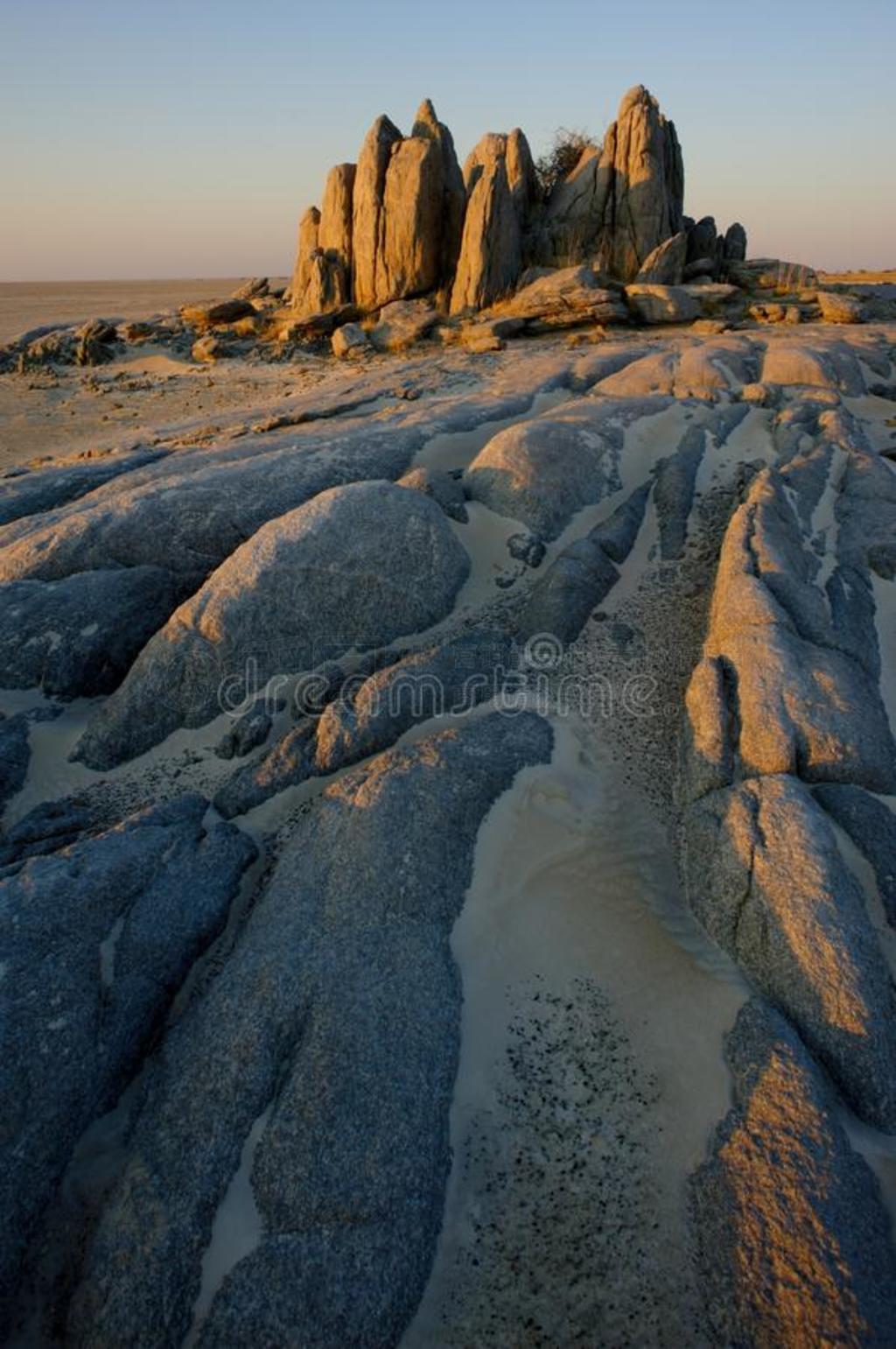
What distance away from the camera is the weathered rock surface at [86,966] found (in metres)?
5.16

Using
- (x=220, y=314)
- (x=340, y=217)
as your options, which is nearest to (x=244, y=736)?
(x=340, y=217)

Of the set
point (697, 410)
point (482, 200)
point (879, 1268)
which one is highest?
point (482, 200)

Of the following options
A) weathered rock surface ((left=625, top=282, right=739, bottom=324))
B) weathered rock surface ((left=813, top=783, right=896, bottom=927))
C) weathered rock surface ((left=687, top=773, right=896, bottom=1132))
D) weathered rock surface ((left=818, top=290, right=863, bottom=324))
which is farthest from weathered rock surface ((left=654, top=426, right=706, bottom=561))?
weathered rock surface ((left=818, top=290, right=863, bottom=324))

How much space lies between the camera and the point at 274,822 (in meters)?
8.03

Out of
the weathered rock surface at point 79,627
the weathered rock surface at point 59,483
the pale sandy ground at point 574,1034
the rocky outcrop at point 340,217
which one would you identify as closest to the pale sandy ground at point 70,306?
the rocky outcrop at point 340,217

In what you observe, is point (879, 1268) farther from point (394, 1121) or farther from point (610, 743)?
point (610, 743)

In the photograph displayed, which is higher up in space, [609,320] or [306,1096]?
[609,320]

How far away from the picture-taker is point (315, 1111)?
207 inches

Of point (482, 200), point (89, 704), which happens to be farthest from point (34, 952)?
point (482, 200)

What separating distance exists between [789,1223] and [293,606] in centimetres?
867

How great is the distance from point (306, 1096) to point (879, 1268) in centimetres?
396

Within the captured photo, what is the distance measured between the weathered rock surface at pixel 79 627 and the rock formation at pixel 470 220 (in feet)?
90.3

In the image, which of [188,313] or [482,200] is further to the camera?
[188,313]

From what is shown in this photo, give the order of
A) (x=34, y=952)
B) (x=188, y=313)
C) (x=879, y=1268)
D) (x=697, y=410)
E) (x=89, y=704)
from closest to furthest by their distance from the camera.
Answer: (x=879, y=1268) < (x=34, y=952) < (x=89, y=704) < (x=697, y=410) < (x=188, y=313)
